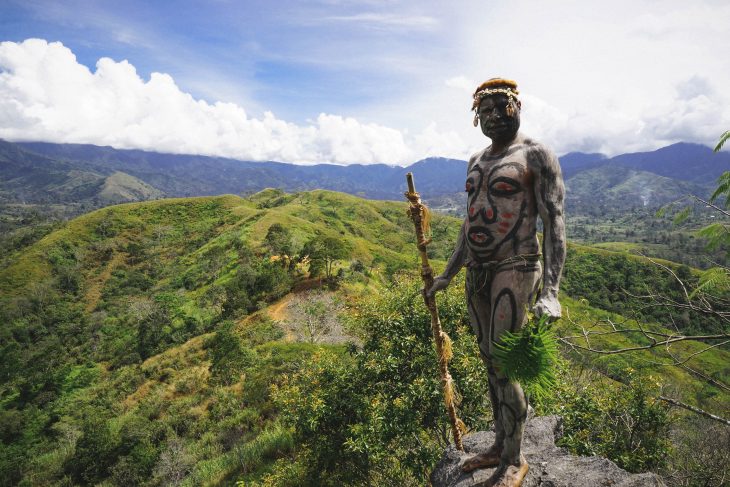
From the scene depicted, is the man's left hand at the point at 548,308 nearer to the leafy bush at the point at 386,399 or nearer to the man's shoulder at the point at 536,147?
the man's shoulder at the point at 536,147

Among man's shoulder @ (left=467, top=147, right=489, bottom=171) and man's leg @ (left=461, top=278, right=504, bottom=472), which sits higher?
man's shoulder @ (left=467, top=147, right=489, bottom=171)

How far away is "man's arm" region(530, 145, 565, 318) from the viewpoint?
11.0 feet

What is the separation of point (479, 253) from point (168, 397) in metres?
33.4

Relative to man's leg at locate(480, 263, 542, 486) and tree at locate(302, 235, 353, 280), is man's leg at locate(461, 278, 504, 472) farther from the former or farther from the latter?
tree at locate(302, 235, 353, 280)

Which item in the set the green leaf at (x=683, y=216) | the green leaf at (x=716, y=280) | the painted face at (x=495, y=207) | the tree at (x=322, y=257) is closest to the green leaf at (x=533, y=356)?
the painted face at (x=495, y=207)

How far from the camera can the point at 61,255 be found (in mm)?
72062

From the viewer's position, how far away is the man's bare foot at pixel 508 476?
368cm

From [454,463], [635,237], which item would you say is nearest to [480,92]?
[454,463]

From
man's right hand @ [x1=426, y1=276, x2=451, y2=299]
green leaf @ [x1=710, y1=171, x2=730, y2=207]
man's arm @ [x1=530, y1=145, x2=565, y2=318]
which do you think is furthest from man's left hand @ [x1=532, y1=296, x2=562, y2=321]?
green leaf @ [x1=710, y1=171, x2=730, y2=207]

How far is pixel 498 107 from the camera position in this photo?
144 inches

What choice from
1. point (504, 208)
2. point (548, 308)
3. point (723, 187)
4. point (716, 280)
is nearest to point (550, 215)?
point (504, 208)

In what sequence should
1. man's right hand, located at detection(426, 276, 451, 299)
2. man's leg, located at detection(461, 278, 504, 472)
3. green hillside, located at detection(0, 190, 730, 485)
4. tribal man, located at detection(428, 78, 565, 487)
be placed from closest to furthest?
tribal man, located at detection(428, 78, 565, 487) → man's leg, located at detection(461, 278, 504, 472) → man's right hand, located at detection(426, 276, 451, 299) → green hillside, located at detection(0, 190, 730, 485)

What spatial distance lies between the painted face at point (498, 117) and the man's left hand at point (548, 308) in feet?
5.22

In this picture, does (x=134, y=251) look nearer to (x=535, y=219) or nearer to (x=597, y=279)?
(x=535, y=219)
